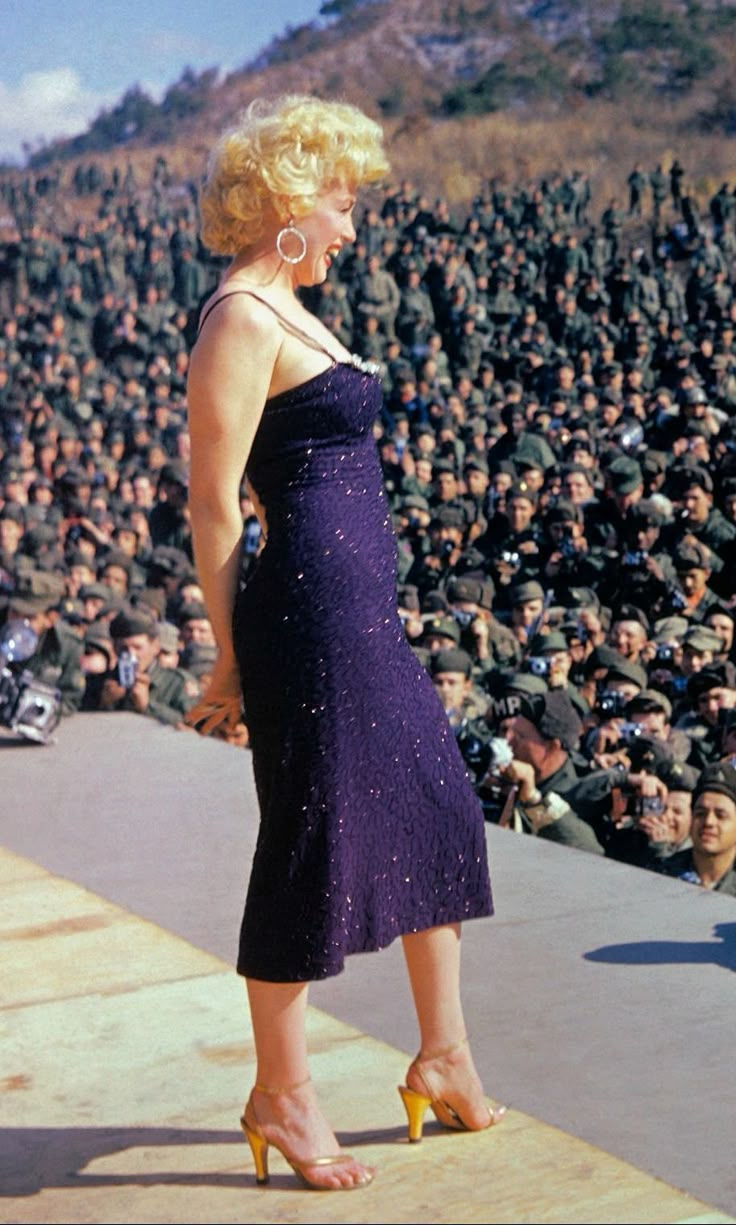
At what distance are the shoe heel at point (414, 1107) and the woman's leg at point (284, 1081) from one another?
12cm

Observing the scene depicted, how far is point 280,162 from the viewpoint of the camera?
237 centimetres

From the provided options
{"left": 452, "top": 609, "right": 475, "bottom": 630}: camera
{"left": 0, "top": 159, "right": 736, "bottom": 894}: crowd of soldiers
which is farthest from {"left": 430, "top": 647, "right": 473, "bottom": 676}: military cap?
{"left": 452, "top": 609, "right": 475, "bottom": 630}: camera

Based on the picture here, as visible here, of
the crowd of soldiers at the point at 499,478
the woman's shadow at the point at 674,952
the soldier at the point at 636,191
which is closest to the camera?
the woman's shadow at the point at 674,952

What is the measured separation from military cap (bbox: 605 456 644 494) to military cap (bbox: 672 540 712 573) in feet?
4.98

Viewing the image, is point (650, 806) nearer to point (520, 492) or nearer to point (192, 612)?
point (192, 612)

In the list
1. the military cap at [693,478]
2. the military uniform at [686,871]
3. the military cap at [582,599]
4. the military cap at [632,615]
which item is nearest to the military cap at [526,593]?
the military cap at [582,599]

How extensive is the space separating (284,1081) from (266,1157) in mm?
104

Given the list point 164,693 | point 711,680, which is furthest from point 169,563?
point 711,680

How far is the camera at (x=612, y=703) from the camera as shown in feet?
20.5

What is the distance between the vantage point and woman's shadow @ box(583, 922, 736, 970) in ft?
10.9

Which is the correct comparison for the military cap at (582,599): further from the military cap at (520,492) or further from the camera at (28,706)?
the camera at (28,706)

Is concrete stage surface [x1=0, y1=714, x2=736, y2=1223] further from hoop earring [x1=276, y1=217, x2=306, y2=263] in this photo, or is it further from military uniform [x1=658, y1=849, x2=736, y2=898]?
hoop earring [x1=276, y1=217, x2=306, y2=263]

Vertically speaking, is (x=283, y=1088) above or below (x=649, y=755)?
above

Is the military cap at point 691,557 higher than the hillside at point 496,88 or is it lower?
lower
